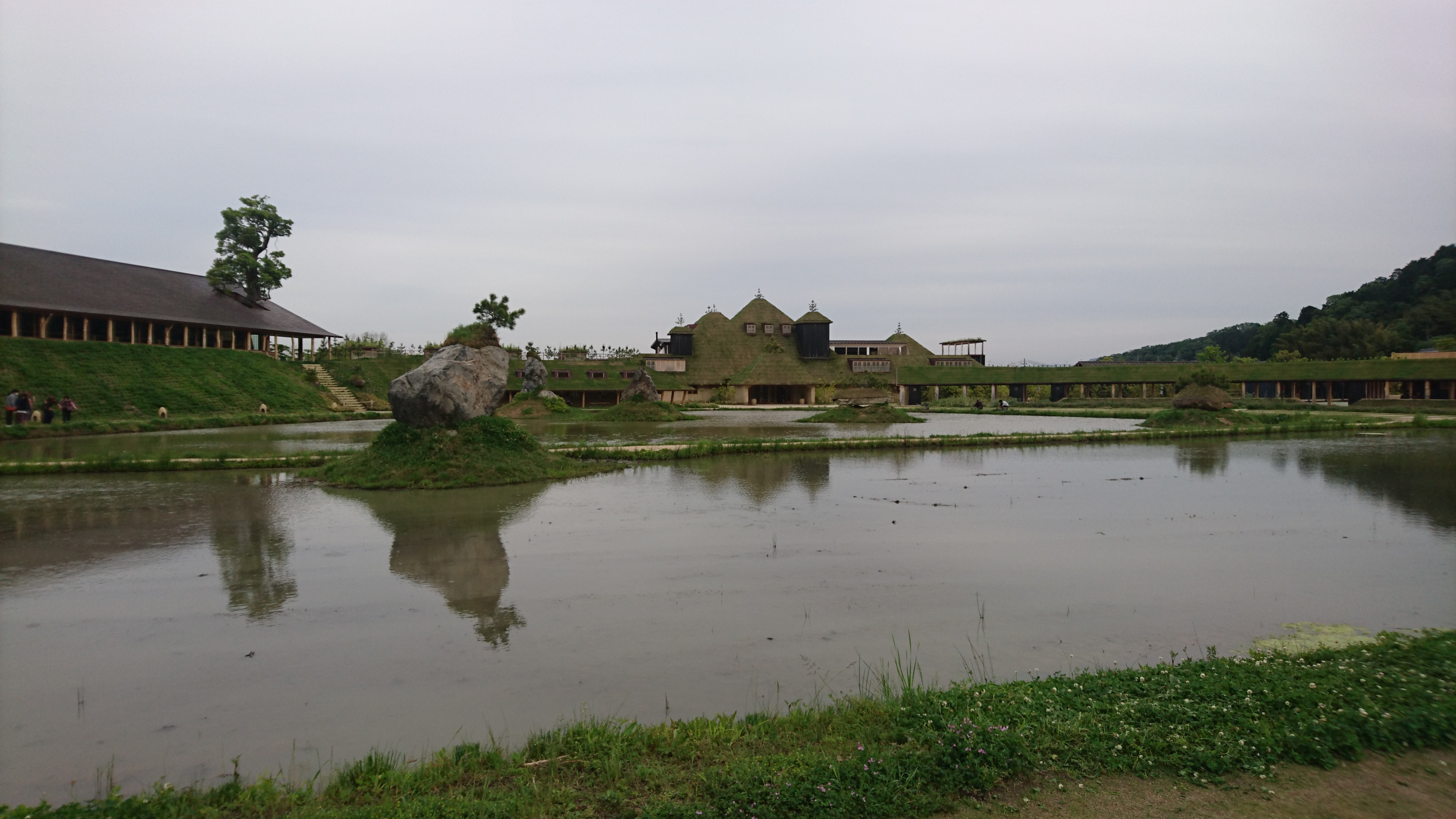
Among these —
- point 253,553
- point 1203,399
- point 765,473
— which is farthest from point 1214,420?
point 253,553

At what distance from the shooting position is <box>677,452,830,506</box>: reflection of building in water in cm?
1422

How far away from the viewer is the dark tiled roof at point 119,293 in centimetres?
3425

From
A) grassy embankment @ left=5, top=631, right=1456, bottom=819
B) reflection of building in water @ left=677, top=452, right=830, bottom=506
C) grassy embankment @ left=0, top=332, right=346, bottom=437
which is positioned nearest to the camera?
grassy embankment @ left=5, top=631, right=1456, bottom=819

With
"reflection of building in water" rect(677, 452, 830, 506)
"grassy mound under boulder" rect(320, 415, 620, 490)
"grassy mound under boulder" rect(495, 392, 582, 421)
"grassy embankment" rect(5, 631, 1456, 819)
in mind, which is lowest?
"grassy embankment" rect(5, 631, 1456, 819)

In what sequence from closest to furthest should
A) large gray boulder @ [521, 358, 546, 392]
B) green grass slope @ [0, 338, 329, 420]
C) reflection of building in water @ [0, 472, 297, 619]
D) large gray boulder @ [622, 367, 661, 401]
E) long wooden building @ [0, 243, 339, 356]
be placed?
reflection of building in water @ [0, 472, 297, 619] → green grass slope @ [0, 338, 329, 420] → long wooden building @ [0, 243, 339, 356] → large gray boulder @ [622, 367, 661, 401] → large gray boulder @ [521, 358, 546, 392]

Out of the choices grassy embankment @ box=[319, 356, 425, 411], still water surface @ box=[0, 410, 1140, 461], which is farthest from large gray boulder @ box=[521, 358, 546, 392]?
grassy embankment @ box=[319, 356, 425, 411]

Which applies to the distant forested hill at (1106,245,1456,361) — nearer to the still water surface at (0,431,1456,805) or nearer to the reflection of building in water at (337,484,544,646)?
the still water surface at (0,431,1456,805)

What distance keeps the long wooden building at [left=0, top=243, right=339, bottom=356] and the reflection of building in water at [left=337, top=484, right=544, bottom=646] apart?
32218 mm

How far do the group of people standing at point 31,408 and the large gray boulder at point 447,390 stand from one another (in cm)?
2017

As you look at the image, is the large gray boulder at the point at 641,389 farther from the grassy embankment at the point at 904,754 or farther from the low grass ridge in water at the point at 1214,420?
the grassy embankment at the point at 904,754

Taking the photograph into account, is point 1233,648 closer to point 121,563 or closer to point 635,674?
point 635,674

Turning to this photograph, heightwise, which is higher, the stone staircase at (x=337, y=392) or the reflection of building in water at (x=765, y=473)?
the stone staircase at (x=337, y=392)

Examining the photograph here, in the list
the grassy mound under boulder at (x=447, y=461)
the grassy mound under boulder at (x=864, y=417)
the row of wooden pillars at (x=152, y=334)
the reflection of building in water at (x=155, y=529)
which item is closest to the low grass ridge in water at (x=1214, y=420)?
the grassy mound under boulder at (x=864, y=417)

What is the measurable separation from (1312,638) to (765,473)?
11.1m
